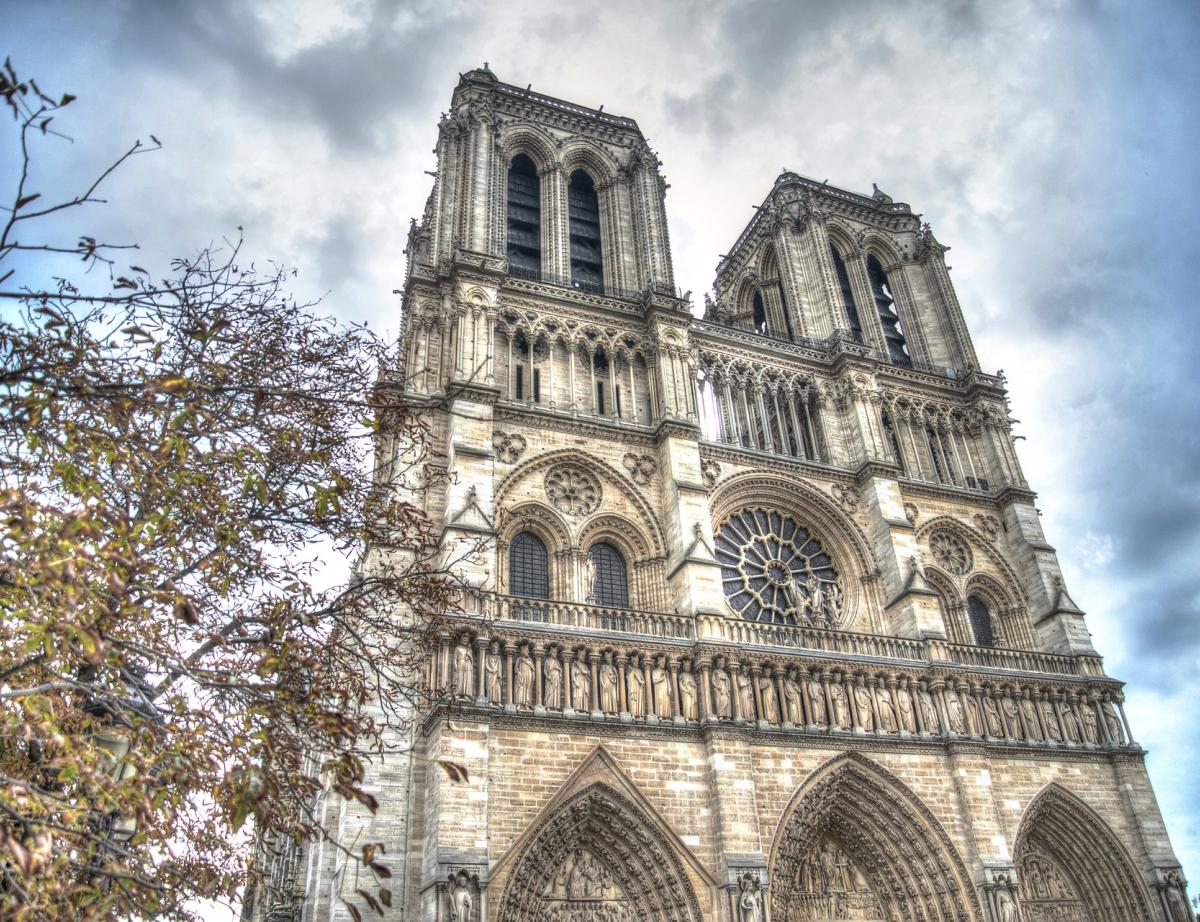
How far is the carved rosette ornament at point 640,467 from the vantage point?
21.3 m

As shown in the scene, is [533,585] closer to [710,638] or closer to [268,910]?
[710,638]

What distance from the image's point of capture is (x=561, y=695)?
1661cm

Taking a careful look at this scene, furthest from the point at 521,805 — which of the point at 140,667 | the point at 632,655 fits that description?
the point at 140,667

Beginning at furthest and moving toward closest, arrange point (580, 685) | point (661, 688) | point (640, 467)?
point (640, 467)
point (661, 688)
point (580, 685)

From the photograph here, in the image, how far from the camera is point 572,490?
20.7m

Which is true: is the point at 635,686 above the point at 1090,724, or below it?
below

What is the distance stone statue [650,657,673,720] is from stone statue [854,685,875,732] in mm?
4347

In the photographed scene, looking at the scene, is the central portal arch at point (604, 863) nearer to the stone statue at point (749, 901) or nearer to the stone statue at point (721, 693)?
the stone statue at point (749, 901)

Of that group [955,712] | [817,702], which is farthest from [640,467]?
[955,712]

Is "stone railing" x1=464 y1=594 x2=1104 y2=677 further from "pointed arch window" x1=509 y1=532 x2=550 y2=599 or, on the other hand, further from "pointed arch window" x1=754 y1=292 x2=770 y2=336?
"pointed arch window" x1=754 y1=292 x2=770 y2=336

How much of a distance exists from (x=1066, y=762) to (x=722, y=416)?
11.4m

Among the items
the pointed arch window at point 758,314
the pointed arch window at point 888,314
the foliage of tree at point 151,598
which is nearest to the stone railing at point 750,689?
the foliage of tree at point 151,598

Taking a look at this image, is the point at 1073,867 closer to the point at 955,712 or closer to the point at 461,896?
the point at 955,712

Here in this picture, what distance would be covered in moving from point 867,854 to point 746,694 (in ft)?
13.7
